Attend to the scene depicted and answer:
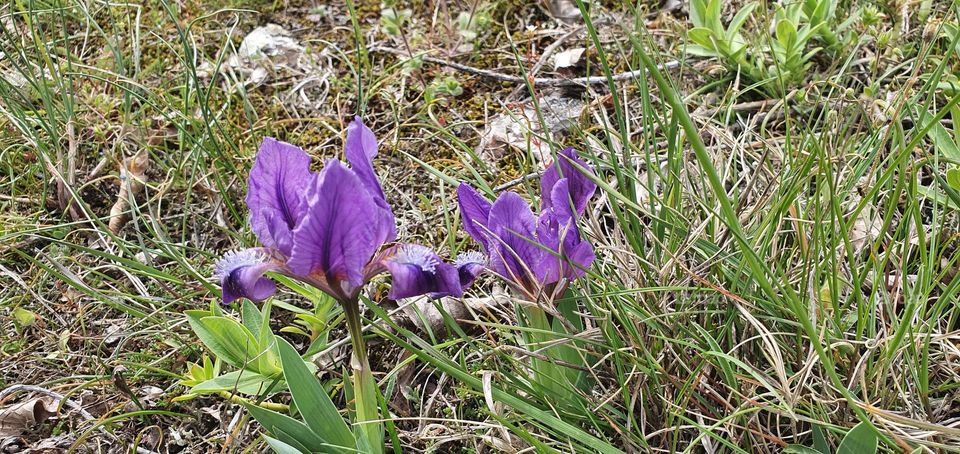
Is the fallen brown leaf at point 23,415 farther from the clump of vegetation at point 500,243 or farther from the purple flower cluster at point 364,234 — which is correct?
→ the purple flower cluster at point 364,234

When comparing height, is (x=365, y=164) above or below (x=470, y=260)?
above

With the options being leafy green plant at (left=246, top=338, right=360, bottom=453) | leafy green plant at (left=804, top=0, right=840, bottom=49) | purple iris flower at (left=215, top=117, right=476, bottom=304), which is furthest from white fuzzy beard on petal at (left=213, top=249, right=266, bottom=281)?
leafy green plant at (left=804, top=0, right=840, bottom=49)

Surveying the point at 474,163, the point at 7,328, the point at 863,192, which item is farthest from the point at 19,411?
the point at 863,192

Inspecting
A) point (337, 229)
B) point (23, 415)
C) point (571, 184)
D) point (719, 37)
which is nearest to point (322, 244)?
point (337, 229)

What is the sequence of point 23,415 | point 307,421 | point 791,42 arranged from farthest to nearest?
1. point 791,42
2. point 23,415
3. point 307,421

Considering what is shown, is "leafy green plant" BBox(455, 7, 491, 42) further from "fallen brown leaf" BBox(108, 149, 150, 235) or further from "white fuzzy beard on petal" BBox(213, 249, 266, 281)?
"white fuzzy beard on petal" BBox(213, 249, 266, 281)

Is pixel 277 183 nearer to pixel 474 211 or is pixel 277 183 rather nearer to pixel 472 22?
pixel 474 211

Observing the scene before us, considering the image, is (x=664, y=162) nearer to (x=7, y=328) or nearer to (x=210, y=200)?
(x=210, y=200)
